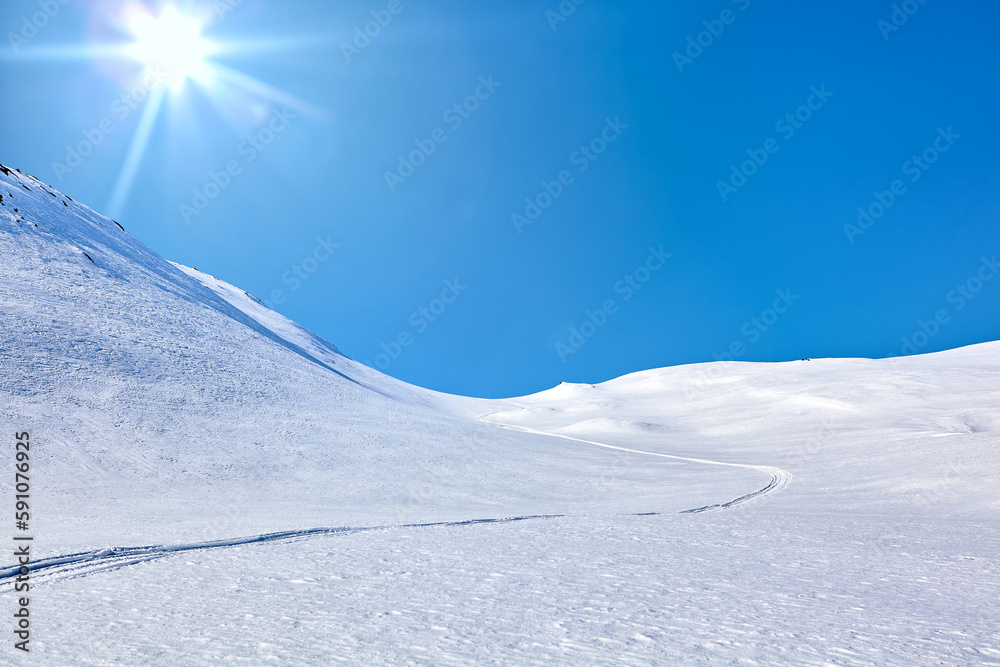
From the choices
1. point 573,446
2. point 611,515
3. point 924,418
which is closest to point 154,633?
point 611,515

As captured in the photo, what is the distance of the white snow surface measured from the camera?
5145mm

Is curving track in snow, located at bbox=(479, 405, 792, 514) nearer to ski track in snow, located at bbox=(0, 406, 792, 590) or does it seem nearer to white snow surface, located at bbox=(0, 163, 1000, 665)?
white snow surface, located at bbox=(0, 163, 1000, 665)

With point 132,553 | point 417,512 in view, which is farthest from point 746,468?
point 132,553

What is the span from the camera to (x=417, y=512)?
11.9 meters

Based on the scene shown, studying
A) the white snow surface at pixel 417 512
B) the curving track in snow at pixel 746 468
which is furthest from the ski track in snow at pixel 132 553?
the curving track in snow at pixel 746 468

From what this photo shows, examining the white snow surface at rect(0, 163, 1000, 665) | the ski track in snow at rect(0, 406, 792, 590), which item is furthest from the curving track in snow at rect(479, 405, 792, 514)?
the ski track in snow at rect(0, 406, 792, 590)

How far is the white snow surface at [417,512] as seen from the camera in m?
5.14

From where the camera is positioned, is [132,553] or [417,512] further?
[417,512]

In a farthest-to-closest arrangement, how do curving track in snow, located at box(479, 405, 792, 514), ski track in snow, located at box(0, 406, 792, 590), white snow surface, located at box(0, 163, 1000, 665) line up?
curving track in snow, located at box(479, 405, 792, 514) → ski track in snow, located at box(0, 406, 792, 590) → white snow surface, located at box(0, 163, 1000, 665)

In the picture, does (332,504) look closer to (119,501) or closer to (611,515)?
(119,501)

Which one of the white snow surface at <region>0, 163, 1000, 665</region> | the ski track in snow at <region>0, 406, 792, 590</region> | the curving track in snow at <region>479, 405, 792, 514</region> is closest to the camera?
the white snow surface at <region>0, 163, 1000, 665</region>

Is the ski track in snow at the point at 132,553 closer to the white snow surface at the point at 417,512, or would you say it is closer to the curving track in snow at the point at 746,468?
the white snow surface at the point at 417,512

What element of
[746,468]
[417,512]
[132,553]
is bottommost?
[132,553]

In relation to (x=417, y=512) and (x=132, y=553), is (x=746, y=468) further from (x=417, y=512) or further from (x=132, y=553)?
(x=132, y=553)
